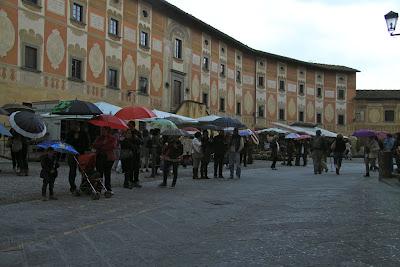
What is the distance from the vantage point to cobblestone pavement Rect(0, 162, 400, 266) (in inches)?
242

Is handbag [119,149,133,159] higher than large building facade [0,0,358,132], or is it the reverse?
large building facade [0,0,358,132]

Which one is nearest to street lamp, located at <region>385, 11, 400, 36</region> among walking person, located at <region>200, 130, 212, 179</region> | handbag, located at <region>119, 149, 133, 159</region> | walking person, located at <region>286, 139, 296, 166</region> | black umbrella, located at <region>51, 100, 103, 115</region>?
walking person, located at <region>200, 130, 212, 179</region>

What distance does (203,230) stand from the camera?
8.14 m

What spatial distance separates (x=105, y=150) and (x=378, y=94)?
62.9 meters

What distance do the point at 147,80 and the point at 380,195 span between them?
25.5 m

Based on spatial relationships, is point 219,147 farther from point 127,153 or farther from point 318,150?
point 318,150

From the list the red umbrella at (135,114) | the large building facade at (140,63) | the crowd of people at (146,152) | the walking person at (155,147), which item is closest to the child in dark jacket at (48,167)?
the crowd of people at (146,152)

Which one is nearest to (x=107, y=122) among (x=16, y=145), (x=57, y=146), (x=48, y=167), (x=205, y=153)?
(x=57, y=146)

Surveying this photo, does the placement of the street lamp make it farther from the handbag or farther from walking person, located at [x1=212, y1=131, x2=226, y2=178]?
the handbag

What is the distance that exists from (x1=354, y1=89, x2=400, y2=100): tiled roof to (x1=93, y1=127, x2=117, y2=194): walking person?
59.4 m

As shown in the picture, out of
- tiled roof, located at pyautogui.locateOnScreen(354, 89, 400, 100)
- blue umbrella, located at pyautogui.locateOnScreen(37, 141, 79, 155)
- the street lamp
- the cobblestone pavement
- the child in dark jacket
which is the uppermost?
tiled roof, located at pyautogui.locateOnScreen(354, 89, 400, 100)

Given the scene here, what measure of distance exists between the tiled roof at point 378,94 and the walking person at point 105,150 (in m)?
59.4

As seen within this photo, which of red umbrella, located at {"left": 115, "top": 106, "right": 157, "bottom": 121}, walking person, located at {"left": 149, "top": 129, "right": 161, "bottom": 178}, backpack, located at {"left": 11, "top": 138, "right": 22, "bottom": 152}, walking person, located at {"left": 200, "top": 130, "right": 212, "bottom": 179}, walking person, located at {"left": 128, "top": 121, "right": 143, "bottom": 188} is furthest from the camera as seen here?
walking person, located at {"left": 200, "top": 130, "right": 212, "bottom": 179}

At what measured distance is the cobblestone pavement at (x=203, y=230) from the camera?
20.2 ft
